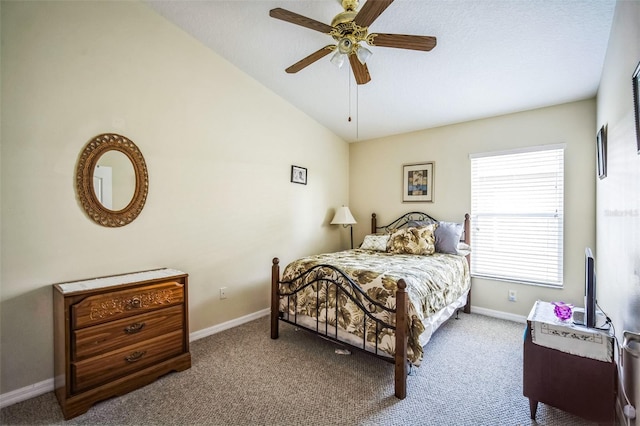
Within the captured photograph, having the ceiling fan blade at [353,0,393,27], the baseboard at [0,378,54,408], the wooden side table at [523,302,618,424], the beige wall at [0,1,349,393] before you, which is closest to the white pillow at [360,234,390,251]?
the beige wall at [0,1,349,393]

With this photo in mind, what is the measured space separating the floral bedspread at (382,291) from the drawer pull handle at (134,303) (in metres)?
1.23

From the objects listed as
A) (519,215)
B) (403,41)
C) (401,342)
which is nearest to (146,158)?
(403,41)

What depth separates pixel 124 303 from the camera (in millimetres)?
1962

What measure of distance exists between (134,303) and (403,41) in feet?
8.46

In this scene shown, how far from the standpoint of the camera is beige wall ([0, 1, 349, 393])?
1881 millimetres

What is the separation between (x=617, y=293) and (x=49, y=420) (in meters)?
3.45

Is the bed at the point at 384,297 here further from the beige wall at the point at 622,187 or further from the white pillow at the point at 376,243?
the beige wall at the point at 622,187

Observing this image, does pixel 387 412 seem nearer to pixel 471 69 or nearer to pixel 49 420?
pixel 49 420

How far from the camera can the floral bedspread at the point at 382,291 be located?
6.72 ft

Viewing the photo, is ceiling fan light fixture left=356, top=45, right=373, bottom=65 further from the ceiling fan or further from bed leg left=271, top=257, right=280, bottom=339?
bed leg left=271, top=257, right=280, bottom=339

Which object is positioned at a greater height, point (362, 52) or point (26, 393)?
point (362, 52)

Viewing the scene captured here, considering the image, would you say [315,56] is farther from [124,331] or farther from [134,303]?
[124,331]

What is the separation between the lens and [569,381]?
5.30 ft

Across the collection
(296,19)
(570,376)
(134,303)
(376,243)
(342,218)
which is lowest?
(570,376)
